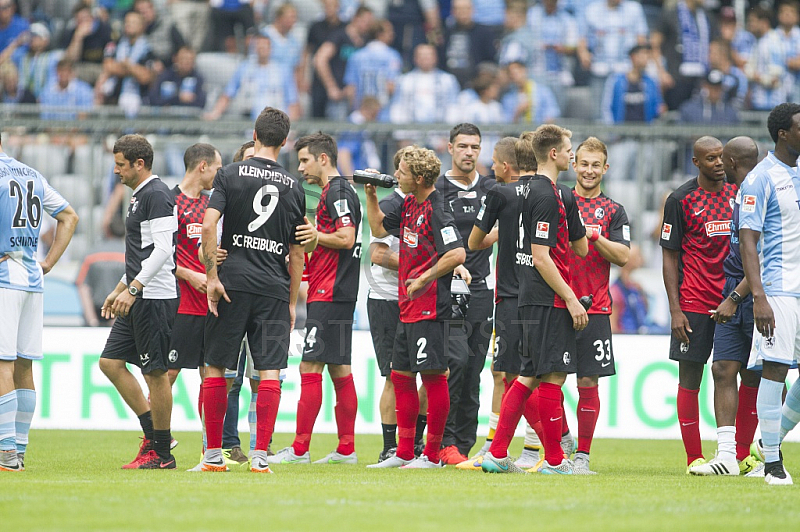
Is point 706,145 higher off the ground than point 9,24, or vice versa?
point 9,24

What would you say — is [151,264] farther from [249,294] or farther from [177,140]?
[177,140]

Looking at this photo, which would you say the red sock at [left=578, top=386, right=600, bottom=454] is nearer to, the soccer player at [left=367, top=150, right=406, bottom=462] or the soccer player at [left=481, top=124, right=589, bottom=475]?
the soccer player at [left=481, top=124, right=589, bottom=475]

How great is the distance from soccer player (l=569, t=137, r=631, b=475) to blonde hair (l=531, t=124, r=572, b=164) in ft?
3.04

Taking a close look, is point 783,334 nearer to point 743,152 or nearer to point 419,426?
point 743,152

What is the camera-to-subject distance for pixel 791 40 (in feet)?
63.9

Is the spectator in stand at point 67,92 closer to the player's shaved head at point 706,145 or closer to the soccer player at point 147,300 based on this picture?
the soccer player at point 147,300

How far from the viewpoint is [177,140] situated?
1559 cm

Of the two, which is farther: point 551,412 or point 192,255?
point 192,255

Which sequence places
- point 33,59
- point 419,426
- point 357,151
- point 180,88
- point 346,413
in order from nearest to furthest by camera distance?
1. point 346,413
2. point 419,426
3. point 357,151
4. point 180,88
5. point 33,59

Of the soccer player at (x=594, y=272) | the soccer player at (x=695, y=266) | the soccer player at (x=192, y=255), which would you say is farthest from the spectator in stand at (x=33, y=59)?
the soccer player at (x=695, y=266)

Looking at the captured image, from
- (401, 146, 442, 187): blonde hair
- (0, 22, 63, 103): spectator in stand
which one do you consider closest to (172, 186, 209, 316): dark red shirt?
(401, 146, 442, 187): blonde hair

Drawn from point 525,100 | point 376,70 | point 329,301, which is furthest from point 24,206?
point 525,100

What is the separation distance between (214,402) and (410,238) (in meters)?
2.24

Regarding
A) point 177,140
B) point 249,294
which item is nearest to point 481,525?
point 249,294
